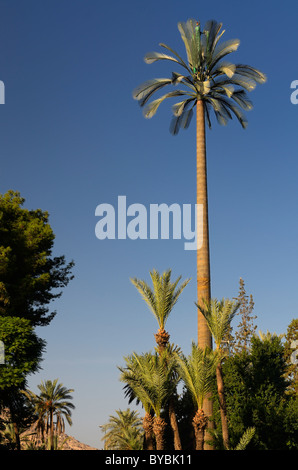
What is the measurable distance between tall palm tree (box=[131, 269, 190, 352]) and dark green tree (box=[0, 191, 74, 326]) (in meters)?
14.4

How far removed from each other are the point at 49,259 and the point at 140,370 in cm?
2281

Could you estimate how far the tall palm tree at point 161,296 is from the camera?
25.0 meters

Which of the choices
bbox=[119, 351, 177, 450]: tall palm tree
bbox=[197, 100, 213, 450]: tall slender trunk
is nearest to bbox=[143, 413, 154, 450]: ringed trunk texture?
bbox=[119, 351, 177, 450]: tall palm tree

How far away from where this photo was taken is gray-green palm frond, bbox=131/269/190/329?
25.1 m

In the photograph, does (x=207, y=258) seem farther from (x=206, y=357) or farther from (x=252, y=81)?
(x=252, y=81)

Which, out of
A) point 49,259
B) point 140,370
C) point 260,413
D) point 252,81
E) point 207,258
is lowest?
point 260,413

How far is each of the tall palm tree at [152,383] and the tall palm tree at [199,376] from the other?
0.77 meters

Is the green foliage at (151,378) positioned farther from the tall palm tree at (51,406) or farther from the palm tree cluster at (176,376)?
the tall palm tree at (51,406)

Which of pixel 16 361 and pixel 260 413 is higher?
pixel 16 361

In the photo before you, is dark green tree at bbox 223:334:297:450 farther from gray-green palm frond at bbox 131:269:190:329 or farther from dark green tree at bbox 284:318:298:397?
dark green tree at bbox 284:318:298:397

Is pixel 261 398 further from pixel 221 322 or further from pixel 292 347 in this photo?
pixel 292 347
